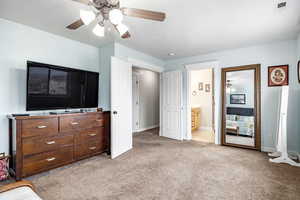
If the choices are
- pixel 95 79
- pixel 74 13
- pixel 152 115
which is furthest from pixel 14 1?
pixel 152 115

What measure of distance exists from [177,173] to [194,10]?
2461 millimetres

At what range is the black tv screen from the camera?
2.38 meters

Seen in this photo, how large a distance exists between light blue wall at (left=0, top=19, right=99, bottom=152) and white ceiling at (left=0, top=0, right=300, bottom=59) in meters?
0.17

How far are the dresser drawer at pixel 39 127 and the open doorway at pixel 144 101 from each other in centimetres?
318

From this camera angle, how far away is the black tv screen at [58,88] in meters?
2.38

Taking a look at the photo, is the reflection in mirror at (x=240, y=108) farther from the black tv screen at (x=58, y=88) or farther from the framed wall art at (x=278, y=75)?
the black tv screen at (x=58, y=88)

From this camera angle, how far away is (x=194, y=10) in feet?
6.98

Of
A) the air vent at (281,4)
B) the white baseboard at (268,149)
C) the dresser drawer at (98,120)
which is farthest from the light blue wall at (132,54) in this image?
the white baseboard at (268,149)

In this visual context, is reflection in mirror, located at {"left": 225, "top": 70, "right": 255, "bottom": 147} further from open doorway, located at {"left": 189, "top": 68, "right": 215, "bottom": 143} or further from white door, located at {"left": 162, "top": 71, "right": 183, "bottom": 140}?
open doorway, located at {"left": 189, "top": 68, "right": 215, "bottom": 143}

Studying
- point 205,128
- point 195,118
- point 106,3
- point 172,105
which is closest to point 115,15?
point 106,3

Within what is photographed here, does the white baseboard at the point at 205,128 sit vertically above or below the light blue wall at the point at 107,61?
below

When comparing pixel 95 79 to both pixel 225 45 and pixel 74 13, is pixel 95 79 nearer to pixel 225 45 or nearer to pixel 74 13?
pixel 74 13

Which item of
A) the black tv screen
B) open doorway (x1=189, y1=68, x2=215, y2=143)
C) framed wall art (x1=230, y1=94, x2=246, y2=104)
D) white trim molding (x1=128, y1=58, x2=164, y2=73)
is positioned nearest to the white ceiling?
white trim molding (x1=128, y1=58, x2=164, y2=73)

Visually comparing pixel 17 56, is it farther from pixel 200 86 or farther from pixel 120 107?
pixel 200 86
